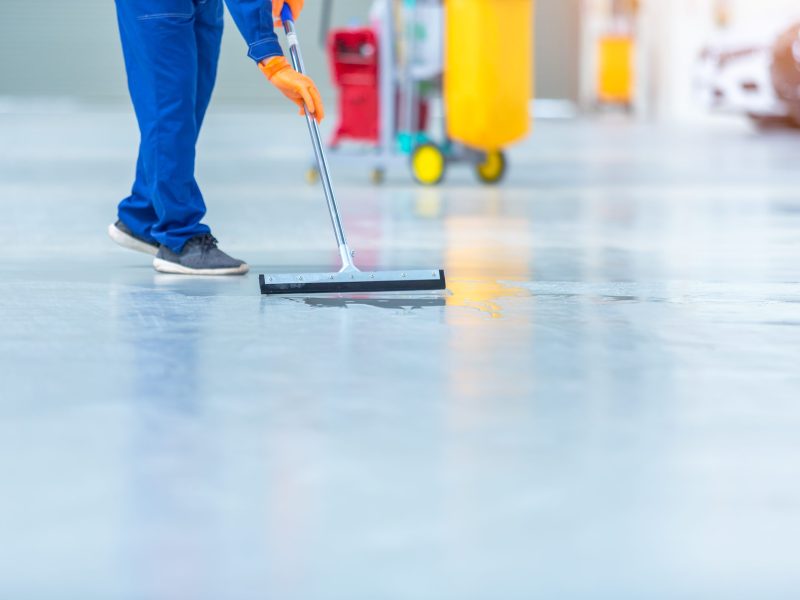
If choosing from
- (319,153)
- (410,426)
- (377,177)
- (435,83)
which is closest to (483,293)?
(319,153)

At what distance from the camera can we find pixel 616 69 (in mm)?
17906

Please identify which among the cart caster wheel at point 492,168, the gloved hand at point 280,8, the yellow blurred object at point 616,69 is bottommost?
the yellow blurred object at point 616,69

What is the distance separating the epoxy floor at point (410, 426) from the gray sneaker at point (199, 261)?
6 centimetres

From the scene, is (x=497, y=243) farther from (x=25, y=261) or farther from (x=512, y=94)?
(x=512, y=94)

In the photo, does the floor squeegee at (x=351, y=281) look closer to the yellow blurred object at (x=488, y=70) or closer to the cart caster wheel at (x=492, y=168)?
the yellow blurred object at (x=488, y=70)

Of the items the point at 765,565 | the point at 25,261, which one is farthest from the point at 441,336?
the point at 25,261

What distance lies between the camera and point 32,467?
1455 mm

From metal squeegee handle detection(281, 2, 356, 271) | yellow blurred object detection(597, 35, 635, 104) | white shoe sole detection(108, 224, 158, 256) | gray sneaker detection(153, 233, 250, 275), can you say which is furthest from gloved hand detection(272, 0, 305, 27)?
yellow blurred object detection(597, 35, 635, 104)

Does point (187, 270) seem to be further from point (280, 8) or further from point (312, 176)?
point (312, 176)

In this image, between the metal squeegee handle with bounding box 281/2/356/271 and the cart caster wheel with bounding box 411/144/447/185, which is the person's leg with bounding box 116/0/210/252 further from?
the cart caster wheel with bounding box 411/144/447/185

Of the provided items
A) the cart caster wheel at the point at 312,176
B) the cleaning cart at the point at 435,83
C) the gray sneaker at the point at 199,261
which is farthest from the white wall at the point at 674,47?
the gray sneaker at the point at 199,261

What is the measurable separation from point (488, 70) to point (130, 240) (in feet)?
9.24

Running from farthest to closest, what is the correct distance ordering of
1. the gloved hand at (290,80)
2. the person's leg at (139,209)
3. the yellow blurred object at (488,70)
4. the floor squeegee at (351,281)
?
the yellow blurred object at (488,70), the person's leg at (139,209), the gloved hand at (290,80), the floor squeegee at (351,281)

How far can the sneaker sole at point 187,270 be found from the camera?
316 centimetres
